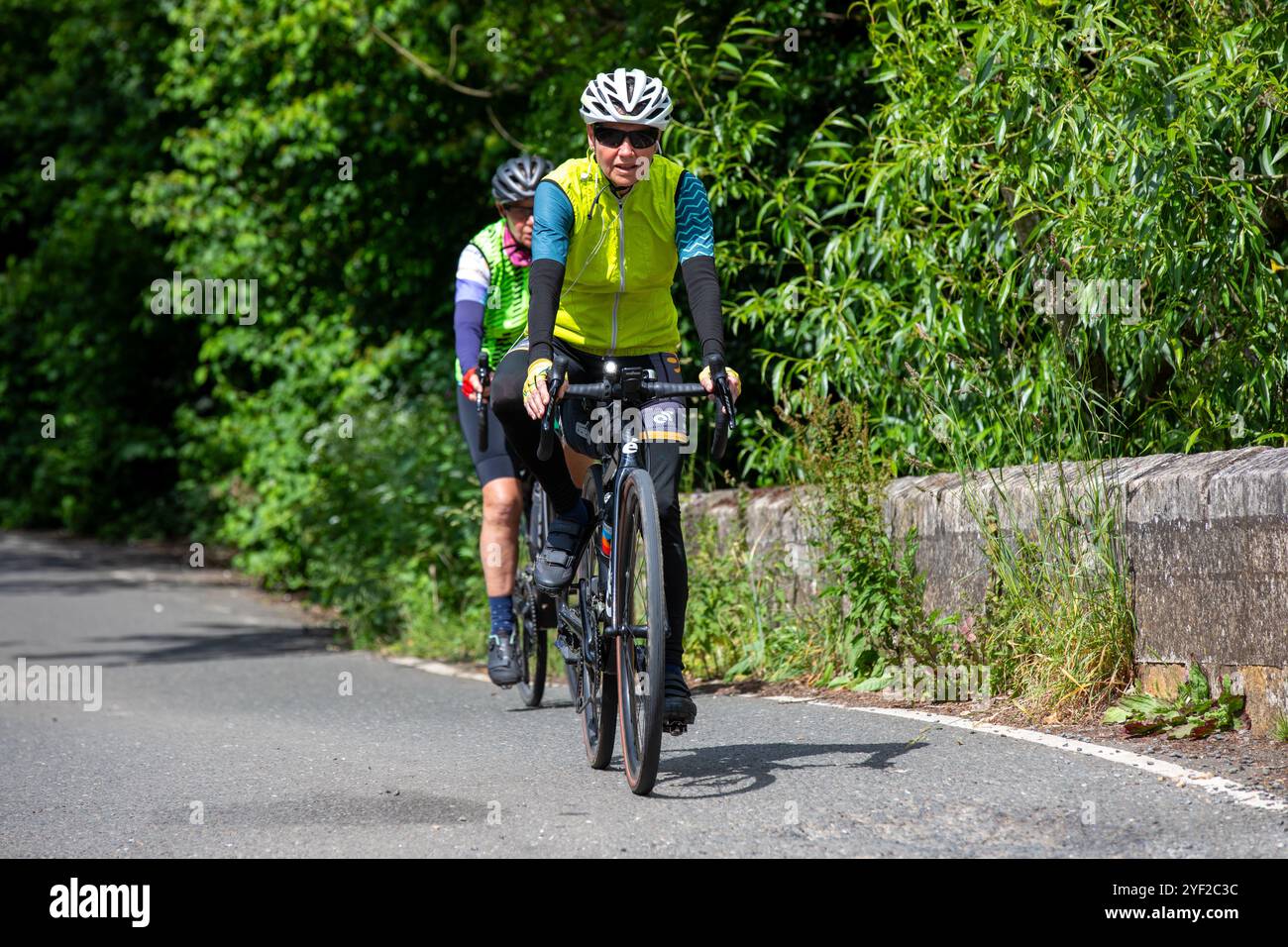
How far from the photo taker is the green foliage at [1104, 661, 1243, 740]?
17.5ft

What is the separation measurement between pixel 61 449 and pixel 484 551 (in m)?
17.2

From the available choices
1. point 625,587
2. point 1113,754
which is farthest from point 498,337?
point 1113,754

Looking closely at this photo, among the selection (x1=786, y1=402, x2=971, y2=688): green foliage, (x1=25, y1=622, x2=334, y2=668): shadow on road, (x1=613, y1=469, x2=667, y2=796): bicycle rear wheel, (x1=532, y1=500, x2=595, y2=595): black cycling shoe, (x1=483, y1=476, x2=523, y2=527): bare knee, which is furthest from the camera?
(x1=25, y1=622, x2=334, y2=668): shadow on road

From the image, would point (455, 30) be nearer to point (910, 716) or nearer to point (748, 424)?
point (748, 424)

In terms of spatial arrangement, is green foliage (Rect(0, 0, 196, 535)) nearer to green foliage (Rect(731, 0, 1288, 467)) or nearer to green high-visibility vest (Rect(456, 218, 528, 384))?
green high-visibility vest (Rect(456, 218, 528, 384))

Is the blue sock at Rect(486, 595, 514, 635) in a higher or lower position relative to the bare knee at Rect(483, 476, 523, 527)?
lower

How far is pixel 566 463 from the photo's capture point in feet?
19.6

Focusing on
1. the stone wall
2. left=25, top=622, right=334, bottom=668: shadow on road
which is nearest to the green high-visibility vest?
the stone wall

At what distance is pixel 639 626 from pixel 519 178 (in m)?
2.90

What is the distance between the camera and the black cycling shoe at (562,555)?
584 centimetres

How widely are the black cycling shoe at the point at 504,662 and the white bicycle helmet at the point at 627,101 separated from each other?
9.07ft

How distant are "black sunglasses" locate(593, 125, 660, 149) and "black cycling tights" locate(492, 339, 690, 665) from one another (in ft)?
2.26

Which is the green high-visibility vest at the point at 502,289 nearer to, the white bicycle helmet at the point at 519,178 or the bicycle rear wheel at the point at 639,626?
the white bicycle helmet at the point at 519,178
